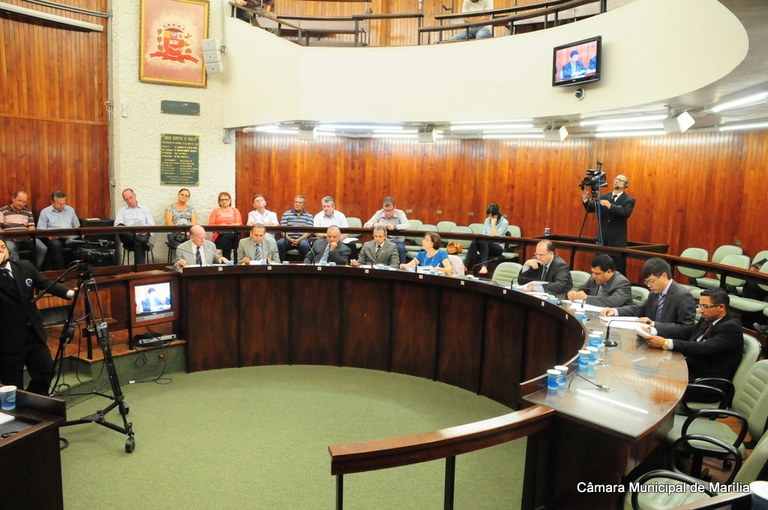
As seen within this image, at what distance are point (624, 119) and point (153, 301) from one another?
613 cm

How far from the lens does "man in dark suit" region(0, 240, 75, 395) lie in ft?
13.5

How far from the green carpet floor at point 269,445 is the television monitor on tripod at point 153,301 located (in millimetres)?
629

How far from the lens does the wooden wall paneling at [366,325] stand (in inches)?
255

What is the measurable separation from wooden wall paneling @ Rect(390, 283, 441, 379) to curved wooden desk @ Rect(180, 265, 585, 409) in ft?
0.04

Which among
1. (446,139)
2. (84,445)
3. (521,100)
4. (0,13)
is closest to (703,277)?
(521,100)

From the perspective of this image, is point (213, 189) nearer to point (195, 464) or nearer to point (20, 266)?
point (20, 266)

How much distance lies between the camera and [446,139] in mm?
11109

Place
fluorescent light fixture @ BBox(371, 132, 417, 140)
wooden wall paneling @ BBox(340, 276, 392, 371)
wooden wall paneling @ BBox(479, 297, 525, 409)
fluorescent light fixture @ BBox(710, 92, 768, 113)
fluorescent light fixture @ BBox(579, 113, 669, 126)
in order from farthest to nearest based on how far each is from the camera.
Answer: fluorescent light fixture @ BBox(371, 132, 417, 140) < fluorescent light fixture @ BBox(579, 113, 669, 126) < wooden wall paneling @ BBox(340, 276, 392, 371) < fluorescent light fixture @ BBox(710, 92, 768, 113) < wooden wall paneling @ BBox(479, 297, 525, 409)

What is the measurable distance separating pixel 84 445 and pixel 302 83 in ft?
19.0

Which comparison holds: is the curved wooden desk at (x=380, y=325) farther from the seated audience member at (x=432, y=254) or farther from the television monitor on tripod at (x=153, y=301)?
the seated audience member at (x=432, y=254)

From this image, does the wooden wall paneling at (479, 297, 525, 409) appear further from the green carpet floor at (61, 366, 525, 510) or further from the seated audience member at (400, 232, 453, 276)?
the seated audience member at (400, 232, 453, 276)

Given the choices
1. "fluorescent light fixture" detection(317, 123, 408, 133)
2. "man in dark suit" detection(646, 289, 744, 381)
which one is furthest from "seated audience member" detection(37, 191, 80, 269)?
"man in dark suit" detection(646, 289, 744, 381)

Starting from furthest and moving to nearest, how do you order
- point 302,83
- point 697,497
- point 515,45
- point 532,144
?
point 532,144 < point 302,83 < point 515,45 < point 697,497

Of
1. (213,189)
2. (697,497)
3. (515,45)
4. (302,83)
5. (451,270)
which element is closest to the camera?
(697,497)
